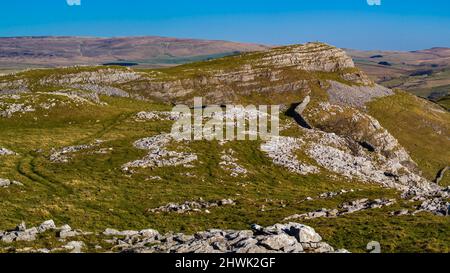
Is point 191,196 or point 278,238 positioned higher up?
point 278,238

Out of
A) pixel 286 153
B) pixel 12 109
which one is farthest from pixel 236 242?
pixel 12 109

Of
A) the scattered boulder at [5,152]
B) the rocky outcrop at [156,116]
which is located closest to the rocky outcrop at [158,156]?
the rocky outcrop at [156,116]

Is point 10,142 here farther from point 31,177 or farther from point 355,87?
point 355,87

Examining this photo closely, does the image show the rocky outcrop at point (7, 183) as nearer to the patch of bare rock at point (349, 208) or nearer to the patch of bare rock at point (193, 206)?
the patch of bare rock at point (193, 206)

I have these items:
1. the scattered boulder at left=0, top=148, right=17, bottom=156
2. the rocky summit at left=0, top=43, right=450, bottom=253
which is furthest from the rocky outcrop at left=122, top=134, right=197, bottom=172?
the scattered boulder at left=0, top=148, right=17, bottom=156

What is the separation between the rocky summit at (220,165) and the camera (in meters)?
31.2

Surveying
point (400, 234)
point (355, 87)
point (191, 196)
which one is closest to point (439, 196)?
point (400, 234)

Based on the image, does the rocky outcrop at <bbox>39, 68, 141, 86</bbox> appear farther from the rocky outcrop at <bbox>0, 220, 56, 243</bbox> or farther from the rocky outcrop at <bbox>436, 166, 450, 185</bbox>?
the rocky outcrop at <bbox>0, 220, 56, 243</bbox>

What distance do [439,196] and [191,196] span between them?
1018 inches

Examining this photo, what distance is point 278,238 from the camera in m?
26.2
